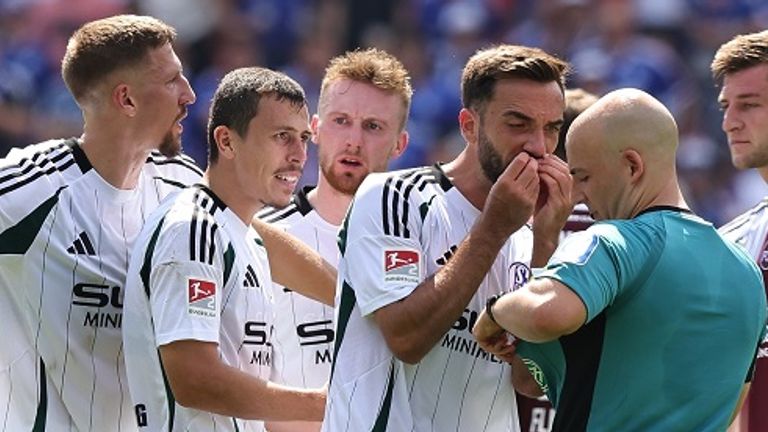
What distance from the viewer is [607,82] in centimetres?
1391

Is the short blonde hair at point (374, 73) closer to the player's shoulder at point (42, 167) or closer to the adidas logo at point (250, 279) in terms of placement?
the player's shoulder at point (42, 167)

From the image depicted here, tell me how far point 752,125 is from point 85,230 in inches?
115

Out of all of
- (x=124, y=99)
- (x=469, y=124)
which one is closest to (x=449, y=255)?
(x=469, y=124)

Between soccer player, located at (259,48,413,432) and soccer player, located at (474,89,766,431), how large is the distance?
6.76 ft

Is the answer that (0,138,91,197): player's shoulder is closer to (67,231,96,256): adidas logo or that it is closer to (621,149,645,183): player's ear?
(67,231,96,256): adidas logo

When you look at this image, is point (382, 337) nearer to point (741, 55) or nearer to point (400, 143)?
point (400, 143)

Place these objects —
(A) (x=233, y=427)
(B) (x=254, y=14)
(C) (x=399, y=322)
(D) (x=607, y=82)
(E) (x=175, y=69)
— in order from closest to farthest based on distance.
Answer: (C) (x=399, y=322), (A) (x=233, y=427), (E) (x=175, y=69), (D) (x=607, y=82), (B) (x=254, y=14)

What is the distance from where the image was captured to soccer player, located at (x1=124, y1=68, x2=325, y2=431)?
508cm

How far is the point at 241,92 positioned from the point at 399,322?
1.19 metres

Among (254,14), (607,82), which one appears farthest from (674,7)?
(254,14)

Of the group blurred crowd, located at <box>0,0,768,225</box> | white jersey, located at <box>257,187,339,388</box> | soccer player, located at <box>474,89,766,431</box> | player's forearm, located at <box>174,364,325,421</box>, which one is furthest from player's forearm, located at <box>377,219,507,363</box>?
blurred crowd, located at <box>0,0,768,225</box>

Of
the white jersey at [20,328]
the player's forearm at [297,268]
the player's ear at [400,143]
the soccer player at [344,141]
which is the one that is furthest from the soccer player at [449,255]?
the player's ear at [400,143]

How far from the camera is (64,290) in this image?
5496mm

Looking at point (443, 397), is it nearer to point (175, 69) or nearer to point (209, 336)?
point (209, 336)
